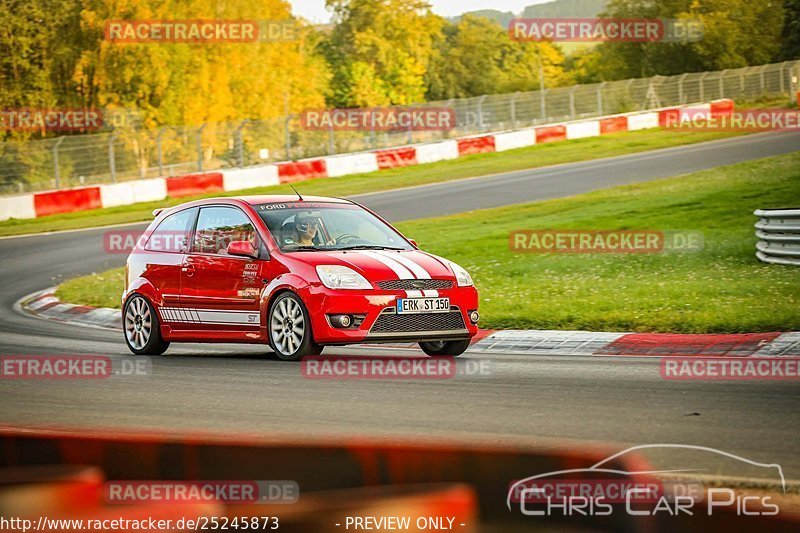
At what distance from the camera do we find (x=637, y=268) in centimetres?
1669

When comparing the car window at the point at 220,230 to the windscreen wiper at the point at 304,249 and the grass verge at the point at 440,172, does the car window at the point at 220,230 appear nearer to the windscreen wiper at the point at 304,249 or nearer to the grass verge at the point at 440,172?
the windscreen wiper at the point at 304,249

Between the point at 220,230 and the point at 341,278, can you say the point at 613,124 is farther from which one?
the point at 341,278

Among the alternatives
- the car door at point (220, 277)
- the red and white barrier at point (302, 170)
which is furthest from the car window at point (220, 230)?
the red and white barrier at point (302, 170)

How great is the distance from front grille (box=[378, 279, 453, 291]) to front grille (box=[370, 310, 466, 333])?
0.23 metres

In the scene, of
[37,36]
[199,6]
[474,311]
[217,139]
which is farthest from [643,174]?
[37,36]

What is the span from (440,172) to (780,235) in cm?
2344

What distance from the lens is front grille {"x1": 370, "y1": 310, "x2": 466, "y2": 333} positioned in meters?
10.5

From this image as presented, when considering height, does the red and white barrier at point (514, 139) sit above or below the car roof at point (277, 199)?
below

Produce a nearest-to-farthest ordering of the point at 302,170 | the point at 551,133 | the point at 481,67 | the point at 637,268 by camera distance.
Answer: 1. the point at 637,268
2. the point at 302,170
3. the point at 551,133
4. the point at 481,67

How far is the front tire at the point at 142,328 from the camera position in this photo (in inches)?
487

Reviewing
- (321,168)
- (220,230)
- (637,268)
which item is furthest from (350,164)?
(220,230)

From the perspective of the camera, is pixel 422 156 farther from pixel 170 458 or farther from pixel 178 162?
pixel 170 458

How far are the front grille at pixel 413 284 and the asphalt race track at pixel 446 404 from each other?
2.36 ft

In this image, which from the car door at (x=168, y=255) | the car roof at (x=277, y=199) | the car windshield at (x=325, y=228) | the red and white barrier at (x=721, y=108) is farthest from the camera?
the red and white barrier at (x=721, y=108)
